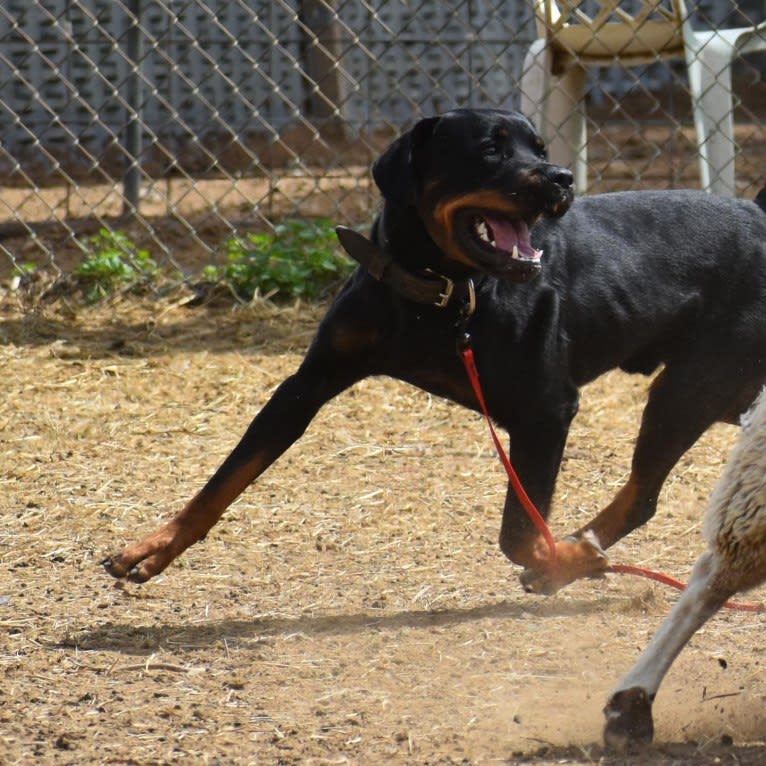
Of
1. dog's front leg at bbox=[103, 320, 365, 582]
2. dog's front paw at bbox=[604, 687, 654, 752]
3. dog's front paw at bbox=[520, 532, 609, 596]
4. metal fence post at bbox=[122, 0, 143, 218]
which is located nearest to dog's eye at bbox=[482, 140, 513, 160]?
dog's front leg at bbox=[103, 320, 365, 582]

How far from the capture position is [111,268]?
22.5 feet

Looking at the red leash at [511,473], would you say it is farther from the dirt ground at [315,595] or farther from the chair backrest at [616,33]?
the chair backrest at [616,33]

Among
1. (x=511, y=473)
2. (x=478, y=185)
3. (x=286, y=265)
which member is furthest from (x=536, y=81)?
(x=511, y=473)

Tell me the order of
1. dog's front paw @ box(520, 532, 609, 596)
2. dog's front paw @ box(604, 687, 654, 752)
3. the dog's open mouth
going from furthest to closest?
dog's front paw @ box(520, 532, 609, 596) → the dog's open mouth → dog's front paw @ box(604, 687, 654, 752)

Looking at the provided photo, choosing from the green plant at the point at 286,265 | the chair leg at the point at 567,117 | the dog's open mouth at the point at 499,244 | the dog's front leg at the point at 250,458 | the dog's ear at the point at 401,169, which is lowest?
the green plant at the point at 286,265

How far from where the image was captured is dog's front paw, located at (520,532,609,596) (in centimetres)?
377

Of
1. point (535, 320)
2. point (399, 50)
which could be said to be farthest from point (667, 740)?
point (399, 50)

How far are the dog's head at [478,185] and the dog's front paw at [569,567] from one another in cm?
85

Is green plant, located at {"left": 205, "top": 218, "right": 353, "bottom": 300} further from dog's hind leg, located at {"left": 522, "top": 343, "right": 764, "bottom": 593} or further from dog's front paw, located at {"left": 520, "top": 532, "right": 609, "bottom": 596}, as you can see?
dog's front paw, located at {"left": 520, "top": 532, "right": 609, "bottom": 596}

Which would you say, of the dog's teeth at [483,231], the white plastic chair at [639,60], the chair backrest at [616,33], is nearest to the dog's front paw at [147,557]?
the dog's teeth at [483,231]

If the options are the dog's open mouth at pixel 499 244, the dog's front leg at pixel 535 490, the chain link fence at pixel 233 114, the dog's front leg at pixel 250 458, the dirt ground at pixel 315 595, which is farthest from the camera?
the chain link fence at pixel 233 114

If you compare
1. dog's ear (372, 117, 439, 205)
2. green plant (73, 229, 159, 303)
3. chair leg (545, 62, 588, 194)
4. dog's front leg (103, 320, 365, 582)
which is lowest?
green plant (73, 229, 159, 303)

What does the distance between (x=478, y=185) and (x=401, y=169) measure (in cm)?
21

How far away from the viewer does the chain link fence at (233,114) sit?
7398 millimetres
